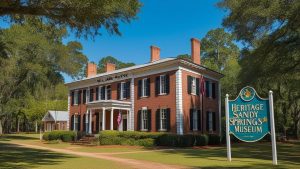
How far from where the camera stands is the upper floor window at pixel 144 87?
3400 cm

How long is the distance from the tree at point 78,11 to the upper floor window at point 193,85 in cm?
1638

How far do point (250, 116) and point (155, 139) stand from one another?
14.7 metres

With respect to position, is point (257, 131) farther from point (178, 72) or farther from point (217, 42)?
point (217, 42)

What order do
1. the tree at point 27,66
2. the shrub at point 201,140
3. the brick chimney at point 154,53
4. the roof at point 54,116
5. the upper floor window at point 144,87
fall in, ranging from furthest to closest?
the roof at point 54,116, the tree at point 27,66, the brick chimney at point 154,53, the upper floor window at point 144,87, the shrub at point 201,140

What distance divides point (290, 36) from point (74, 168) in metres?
17.3

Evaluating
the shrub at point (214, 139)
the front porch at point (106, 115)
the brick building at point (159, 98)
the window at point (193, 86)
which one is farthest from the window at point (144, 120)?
Result: the shrub at point (214, 139)

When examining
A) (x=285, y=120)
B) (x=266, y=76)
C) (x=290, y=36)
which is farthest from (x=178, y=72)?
(x=285, y=120)

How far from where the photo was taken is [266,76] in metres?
25.4

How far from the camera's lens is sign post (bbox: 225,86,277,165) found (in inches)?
627

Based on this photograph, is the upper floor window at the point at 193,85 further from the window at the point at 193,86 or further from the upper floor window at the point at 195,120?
the upper floor window at the point at 195,120

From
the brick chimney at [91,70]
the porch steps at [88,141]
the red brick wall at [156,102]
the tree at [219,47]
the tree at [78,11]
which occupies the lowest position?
the porch steps at [88,141]

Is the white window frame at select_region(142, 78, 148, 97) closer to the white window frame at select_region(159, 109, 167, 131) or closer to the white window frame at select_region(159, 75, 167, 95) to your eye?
the white window frame at select_region(159, 75, 167, 95)

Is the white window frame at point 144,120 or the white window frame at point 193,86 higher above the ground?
the white window frame at point 193,86

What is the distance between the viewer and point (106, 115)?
38.8 m
